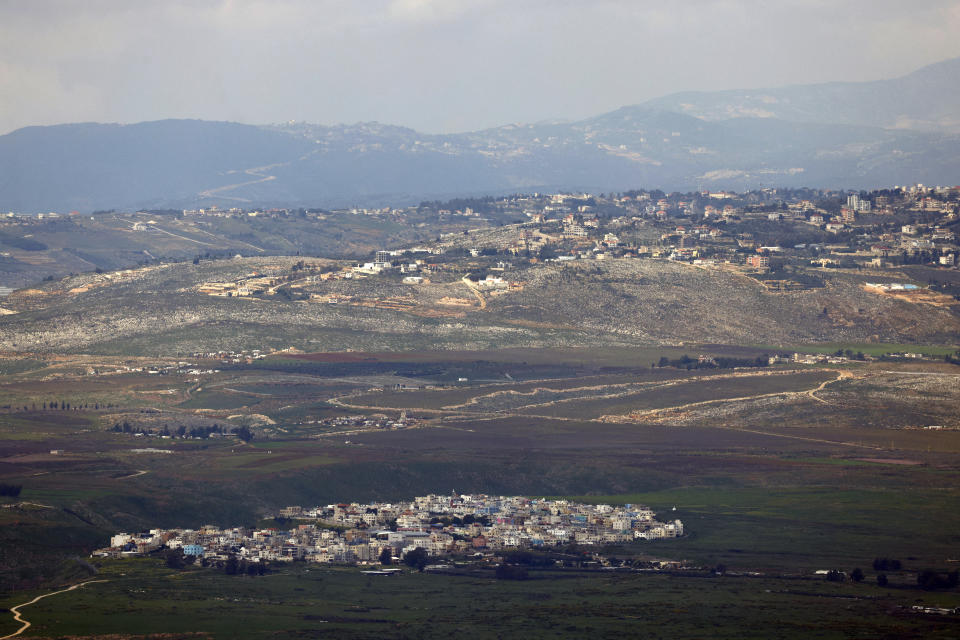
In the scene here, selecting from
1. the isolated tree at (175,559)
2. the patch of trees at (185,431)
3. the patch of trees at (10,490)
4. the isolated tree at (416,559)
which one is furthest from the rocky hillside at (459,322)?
the isolated tree at (416,559)

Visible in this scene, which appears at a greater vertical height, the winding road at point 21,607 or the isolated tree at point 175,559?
the winding road at point 21,607

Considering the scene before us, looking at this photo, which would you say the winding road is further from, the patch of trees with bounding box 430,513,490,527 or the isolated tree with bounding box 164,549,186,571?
the patch of trees with bounding box 430,513,490,527

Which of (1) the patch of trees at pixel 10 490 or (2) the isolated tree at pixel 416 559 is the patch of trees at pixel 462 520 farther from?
(1) the patch of trees at pixel 10 490

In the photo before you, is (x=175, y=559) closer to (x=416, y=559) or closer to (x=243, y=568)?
(x=243, y=568)

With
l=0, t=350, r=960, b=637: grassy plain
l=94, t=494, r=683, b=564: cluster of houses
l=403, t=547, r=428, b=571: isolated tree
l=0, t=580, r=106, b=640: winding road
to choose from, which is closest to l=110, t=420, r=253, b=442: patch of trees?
l=0, t=350, r=960, b=637: grassy plain

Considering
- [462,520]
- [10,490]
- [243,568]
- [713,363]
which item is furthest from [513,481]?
[713,363]
